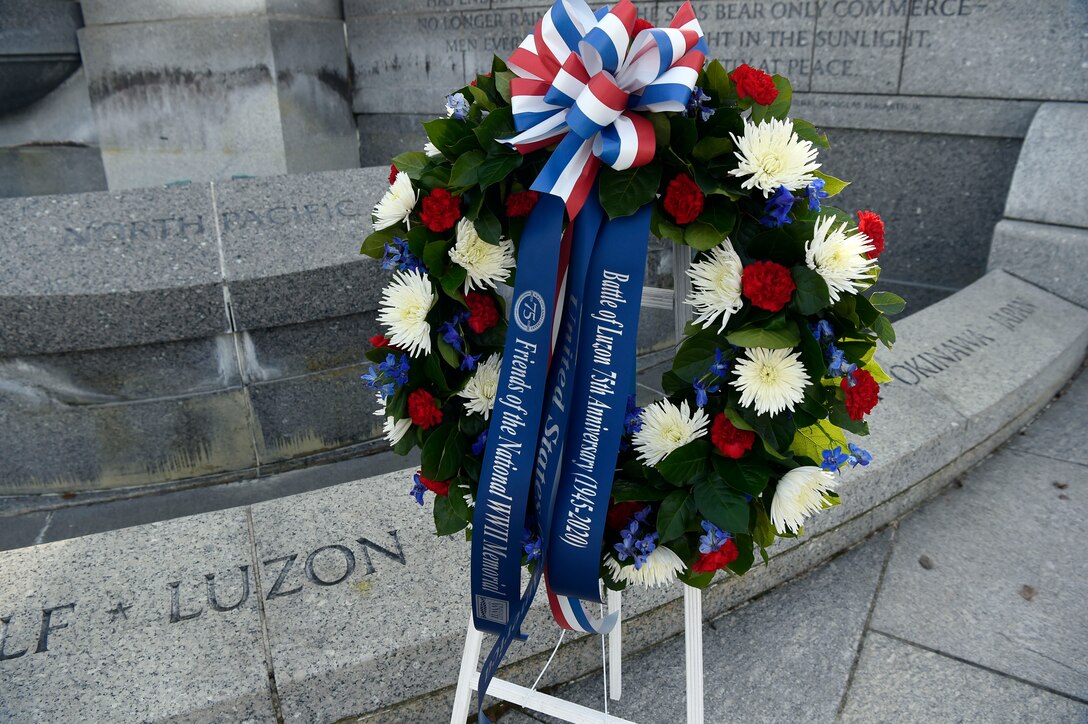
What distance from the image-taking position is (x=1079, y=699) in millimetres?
2334

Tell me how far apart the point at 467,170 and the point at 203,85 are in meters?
6.75

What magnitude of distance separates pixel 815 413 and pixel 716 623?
4.50 feet

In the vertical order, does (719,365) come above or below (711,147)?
below

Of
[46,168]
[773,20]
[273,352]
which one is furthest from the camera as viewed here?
[46,168]

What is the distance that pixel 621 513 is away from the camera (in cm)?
170

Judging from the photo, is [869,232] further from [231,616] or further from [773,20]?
[773,20]

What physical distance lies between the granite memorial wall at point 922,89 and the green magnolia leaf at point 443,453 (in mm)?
4778

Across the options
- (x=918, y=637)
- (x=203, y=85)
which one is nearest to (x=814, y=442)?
(x=918, y=637)

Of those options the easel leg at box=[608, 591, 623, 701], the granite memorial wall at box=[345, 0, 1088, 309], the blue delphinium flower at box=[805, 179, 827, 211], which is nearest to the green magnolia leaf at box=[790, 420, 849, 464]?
the blue delphinium flower at box=[805, 179, 827, 211]

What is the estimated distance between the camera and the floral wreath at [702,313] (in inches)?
60.5

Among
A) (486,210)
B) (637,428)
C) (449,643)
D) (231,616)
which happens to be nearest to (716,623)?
(449,643)

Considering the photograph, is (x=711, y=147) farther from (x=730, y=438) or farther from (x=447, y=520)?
(x=447, y=520)

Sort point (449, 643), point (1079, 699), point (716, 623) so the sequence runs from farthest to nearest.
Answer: point (716, 623), point (1079, 699), point (449, 643)

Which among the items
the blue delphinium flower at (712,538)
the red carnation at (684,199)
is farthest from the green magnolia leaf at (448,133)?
the blue delphinium flower at (712,538)
